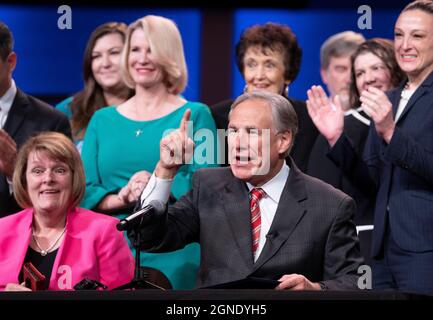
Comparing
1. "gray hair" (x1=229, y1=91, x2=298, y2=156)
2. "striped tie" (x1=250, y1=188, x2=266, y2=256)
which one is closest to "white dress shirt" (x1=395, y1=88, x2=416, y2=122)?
"gray hair" (x1=229, y1=91, x2=298, y2=156)

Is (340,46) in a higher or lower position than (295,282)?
higher

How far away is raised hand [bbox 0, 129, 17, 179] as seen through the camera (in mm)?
3555

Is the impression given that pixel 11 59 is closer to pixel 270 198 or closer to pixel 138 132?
pixel 138 132

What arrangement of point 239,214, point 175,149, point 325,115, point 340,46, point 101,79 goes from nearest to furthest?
point 175,149
point 239,214
point 325,115
point 101,79
point 340,46

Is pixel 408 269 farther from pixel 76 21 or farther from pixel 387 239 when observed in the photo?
pixel 76 21

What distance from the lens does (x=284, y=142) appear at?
3.01 meters

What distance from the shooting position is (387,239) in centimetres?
340

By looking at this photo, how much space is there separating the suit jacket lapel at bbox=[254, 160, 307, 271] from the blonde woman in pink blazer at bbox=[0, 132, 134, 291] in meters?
0.55

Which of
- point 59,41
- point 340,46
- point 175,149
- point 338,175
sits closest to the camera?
point 175,149

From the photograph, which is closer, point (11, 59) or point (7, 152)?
point (7, 152)

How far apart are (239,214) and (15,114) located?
1.21 m

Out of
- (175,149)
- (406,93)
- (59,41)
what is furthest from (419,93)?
(59,41)
